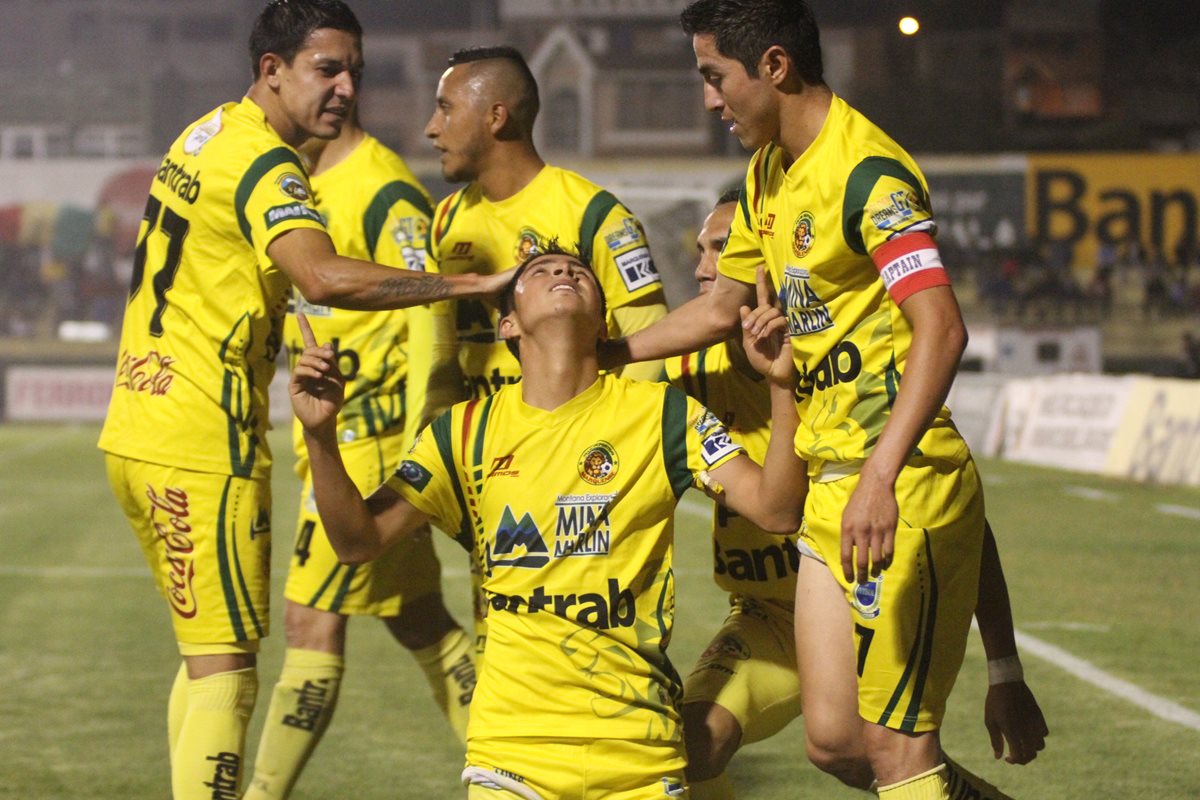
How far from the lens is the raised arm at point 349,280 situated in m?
4.26

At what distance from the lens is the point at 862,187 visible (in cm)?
372

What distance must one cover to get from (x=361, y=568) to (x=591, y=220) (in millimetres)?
1493

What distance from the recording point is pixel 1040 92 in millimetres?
46375

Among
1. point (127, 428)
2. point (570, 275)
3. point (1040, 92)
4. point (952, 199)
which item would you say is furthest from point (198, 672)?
point (1040, 92)

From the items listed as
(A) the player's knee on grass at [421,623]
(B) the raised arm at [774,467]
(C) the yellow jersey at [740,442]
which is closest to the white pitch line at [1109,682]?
(C) the yellow jersey at [740,442]

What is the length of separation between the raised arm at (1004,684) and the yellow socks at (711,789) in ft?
2.38

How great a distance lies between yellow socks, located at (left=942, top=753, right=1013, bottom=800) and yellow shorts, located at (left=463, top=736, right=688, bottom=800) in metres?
0.66

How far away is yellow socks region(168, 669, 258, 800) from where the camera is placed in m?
4.53

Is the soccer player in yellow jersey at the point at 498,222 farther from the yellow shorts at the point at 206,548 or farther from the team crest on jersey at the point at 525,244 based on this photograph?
the yellow shorts at the point at 206,548

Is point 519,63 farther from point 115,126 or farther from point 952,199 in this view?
point 115,126

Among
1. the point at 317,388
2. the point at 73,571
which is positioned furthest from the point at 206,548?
the point at 73,571

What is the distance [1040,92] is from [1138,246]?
558 cm

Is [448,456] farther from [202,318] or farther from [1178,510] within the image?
[1178,510]

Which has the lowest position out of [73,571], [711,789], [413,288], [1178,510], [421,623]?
[1178,510]
